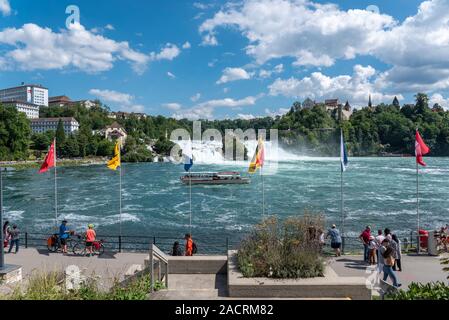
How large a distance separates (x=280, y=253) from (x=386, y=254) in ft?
8.01

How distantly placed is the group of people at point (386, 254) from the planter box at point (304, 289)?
56.4 inches

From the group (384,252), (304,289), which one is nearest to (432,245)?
(384,252)

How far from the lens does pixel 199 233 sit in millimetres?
25391

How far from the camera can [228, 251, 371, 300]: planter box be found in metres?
7.60

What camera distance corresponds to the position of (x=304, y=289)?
7.68 meters

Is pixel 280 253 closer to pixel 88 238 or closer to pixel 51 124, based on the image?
pixel 88 238

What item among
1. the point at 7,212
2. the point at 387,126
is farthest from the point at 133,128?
the point at 7,212

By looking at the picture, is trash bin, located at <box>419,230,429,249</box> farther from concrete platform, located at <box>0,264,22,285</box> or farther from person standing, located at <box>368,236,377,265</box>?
concrete platform, located at <box>0,264,22,285</box>

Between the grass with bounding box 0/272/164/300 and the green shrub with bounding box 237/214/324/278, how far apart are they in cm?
240

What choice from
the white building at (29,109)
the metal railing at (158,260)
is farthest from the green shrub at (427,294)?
the white building at (29,109)

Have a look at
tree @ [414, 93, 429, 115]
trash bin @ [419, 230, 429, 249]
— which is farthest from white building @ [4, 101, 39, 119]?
trash bin @ [419, 230, 429, 249]
